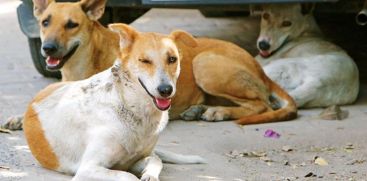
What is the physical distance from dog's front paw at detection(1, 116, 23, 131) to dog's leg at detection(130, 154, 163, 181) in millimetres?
1548

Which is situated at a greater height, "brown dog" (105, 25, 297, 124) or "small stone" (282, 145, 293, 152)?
"small stone" (282, 145, 293, 152)

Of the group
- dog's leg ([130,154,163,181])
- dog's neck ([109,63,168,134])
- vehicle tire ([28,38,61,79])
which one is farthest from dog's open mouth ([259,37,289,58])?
dog's neck ([109,63,168,134])

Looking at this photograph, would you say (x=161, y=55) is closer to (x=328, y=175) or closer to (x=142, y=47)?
(x=142, y=47)

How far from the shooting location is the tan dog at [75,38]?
22.2 ft

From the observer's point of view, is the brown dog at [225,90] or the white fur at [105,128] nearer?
the white fur at [105,128]

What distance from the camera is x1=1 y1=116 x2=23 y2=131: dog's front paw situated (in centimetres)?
678

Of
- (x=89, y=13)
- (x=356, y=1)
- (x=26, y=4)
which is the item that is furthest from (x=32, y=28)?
(x=356, y=1)

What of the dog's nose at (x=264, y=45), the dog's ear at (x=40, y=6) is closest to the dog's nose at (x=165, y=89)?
the dog's ear at (x=40, y=6)

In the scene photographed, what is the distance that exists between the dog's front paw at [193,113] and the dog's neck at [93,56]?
0.82 metres

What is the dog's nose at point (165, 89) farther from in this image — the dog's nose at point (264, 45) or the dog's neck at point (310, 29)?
the dog's neck at point (310, 29)

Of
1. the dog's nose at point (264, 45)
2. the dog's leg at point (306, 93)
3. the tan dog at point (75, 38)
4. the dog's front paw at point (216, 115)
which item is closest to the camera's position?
the tan dog at point (75, 38)

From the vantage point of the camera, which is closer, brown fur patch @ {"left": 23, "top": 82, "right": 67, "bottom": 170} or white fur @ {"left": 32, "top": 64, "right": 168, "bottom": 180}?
white fur @ {"left": 32, "top": 64, "right": 168, "bottom": 180}

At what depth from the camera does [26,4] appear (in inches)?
327

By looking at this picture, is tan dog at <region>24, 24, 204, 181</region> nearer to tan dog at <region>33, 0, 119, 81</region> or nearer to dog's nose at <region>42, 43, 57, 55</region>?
dog's nose at <region>42, 43, 57, 55</region>
